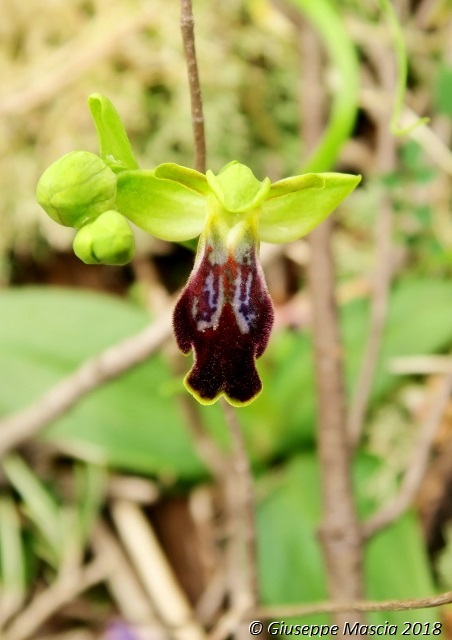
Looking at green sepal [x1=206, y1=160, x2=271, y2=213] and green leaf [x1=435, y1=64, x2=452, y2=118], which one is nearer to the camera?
green sepal [x1=206, y1=160, x2=271, y2=213]

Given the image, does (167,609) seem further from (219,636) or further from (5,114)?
(5,114)

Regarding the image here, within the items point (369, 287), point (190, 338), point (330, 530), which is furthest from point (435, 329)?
point (190, 338)

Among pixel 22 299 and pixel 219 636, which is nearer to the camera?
pixel 219 636

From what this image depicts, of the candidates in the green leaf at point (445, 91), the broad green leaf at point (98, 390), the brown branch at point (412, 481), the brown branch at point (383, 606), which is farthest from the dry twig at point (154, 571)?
the green leaf at point (445, 91)

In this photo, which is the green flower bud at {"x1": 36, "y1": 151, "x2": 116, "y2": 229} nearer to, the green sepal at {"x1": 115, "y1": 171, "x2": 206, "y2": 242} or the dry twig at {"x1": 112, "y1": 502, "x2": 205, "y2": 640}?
the green sepal at {"x1": 115, "y1": 171, "x2": 206, "y2": 242}

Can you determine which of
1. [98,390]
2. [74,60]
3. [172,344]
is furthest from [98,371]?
[74,60]

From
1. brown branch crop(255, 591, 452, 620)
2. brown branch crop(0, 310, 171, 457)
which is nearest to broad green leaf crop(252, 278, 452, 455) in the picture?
brown branch crop(0, 310, 171, 457)

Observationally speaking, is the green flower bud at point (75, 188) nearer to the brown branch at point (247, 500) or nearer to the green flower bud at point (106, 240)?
the green flower bud at point (106, 240)
